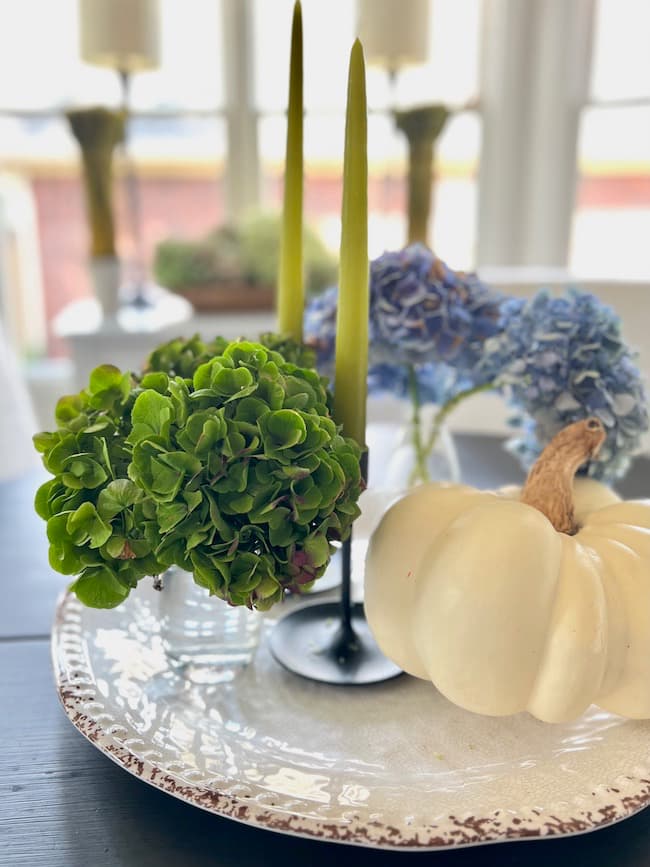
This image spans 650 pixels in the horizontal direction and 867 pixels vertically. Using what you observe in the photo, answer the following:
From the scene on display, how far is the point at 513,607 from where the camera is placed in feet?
1.60

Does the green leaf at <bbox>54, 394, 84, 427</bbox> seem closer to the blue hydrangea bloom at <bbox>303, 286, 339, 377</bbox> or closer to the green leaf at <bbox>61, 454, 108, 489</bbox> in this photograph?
the green leaf at <bbox>61, 454, 108, 489</bbox>

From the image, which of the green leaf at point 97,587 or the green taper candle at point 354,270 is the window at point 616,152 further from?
the green leaf at point 97,587

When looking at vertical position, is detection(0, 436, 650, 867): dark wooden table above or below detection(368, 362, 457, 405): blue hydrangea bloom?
below

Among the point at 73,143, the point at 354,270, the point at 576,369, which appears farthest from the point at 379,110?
the point at 354,270

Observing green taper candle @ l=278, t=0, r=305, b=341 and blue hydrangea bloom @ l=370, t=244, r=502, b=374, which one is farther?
blue hydrangea bloom @ l=370, t=244, r=502, b=374

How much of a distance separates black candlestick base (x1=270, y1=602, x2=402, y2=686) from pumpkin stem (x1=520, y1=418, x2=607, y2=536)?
0.16m

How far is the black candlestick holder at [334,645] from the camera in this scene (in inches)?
23.5

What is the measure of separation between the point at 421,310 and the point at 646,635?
0.32 m

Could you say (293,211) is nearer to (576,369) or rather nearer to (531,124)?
(576,369)

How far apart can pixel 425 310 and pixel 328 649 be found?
295 mm

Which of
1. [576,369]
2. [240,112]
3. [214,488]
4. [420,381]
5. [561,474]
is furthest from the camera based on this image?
[240,112]

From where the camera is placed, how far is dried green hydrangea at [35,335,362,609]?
0.45 metres

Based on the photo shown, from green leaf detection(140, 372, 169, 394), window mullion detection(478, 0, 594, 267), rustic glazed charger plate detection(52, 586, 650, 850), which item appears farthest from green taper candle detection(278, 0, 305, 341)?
window mullion detection(478, 0, 594, 267)

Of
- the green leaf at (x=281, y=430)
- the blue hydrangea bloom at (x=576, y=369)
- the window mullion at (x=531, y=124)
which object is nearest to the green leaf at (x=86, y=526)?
the green leaf at (x=281, y=430)
